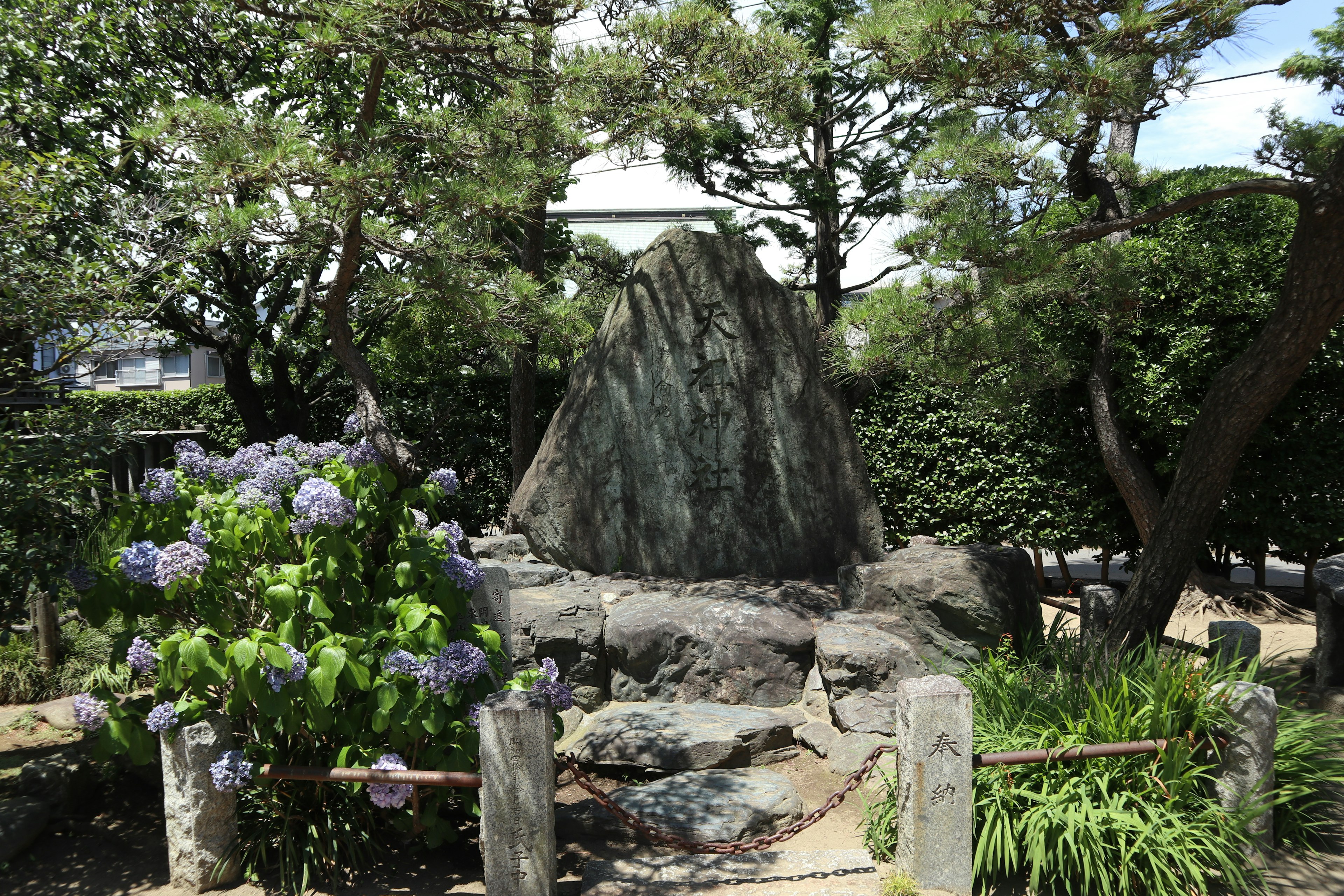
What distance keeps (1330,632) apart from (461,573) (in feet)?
16.8

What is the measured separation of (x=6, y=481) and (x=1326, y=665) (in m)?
7.03

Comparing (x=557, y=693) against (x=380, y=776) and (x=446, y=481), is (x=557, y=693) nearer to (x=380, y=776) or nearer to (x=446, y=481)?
(x=380, y=776)

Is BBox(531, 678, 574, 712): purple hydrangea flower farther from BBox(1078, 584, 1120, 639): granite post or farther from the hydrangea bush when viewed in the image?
BBox(1078, 584, 1120, 639): granite post

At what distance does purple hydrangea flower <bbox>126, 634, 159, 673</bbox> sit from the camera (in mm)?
3254

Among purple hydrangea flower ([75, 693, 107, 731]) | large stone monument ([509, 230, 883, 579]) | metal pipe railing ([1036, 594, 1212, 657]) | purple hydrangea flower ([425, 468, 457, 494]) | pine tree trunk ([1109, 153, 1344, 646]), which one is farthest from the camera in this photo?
large stone monument ([509, 230, 883, 579])

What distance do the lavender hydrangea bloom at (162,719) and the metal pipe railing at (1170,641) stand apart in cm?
464

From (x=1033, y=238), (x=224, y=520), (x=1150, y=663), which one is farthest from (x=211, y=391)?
(x=1150, y=663)

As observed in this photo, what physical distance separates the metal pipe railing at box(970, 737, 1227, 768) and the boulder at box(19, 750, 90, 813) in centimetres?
413

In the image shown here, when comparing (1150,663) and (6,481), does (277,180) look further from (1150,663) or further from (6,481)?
(1150,663)

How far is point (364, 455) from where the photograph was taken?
3.63m

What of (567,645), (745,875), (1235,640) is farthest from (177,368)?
(1235,640)

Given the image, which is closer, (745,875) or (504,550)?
(745,875)

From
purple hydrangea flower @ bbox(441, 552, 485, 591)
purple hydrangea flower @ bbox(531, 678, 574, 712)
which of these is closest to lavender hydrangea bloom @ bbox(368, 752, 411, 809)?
purple hydrangea flower @ bbox(531, 678, 574, 712)

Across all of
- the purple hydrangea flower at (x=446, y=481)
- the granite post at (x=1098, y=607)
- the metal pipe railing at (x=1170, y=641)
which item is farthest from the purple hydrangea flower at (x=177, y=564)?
the granite post at (x=1098, y=607)
